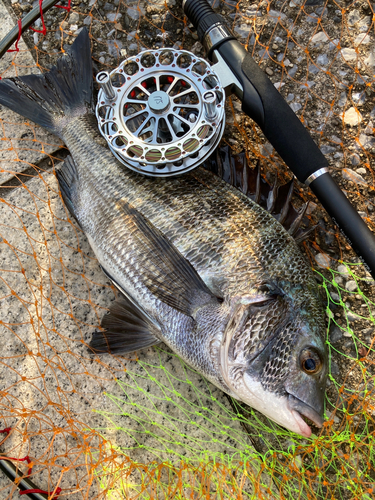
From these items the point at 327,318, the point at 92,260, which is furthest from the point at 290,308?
the point at 92,260

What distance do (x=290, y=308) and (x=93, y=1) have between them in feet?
6.57

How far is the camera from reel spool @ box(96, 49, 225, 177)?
161cm

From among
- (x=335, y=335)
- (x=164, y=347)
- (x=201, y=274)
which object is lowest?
(x=335, y=335)

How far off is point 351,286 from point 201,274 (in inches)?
32.6

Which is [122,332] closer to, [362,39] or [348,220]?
[348,220]

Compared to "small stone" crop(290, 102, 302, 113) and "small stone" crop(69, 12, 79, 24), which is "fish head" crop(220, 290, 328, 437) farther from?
"small stone" crop(69, 12, 79, 24)

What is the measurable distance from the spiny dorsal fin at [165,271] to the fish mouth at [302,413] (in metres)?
0.46

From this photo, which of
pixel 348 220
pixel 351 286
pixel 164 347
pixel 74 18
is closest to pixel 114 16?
pixel 74 18

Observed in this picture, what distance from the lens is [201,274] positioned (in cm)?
161

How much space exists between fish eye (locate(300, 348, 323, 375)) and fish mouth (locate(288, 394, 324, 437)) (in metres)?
0.11

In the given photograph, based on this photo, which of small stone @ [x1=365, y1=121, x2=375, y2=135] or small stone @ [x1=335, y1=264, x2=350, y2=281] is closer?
small stone @ [x1=335, y1=264, x2=350, y2=281]

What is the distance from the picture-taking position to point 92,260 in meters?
2.07

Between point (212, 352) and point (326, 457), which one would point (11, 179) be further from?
point (326, 457)

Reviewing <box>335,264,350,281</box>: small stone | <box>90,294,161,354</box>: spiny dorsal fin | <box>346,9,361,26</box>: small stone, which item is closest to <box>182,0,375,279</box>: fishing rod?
<box>335,264,350,281</box>: small stone
